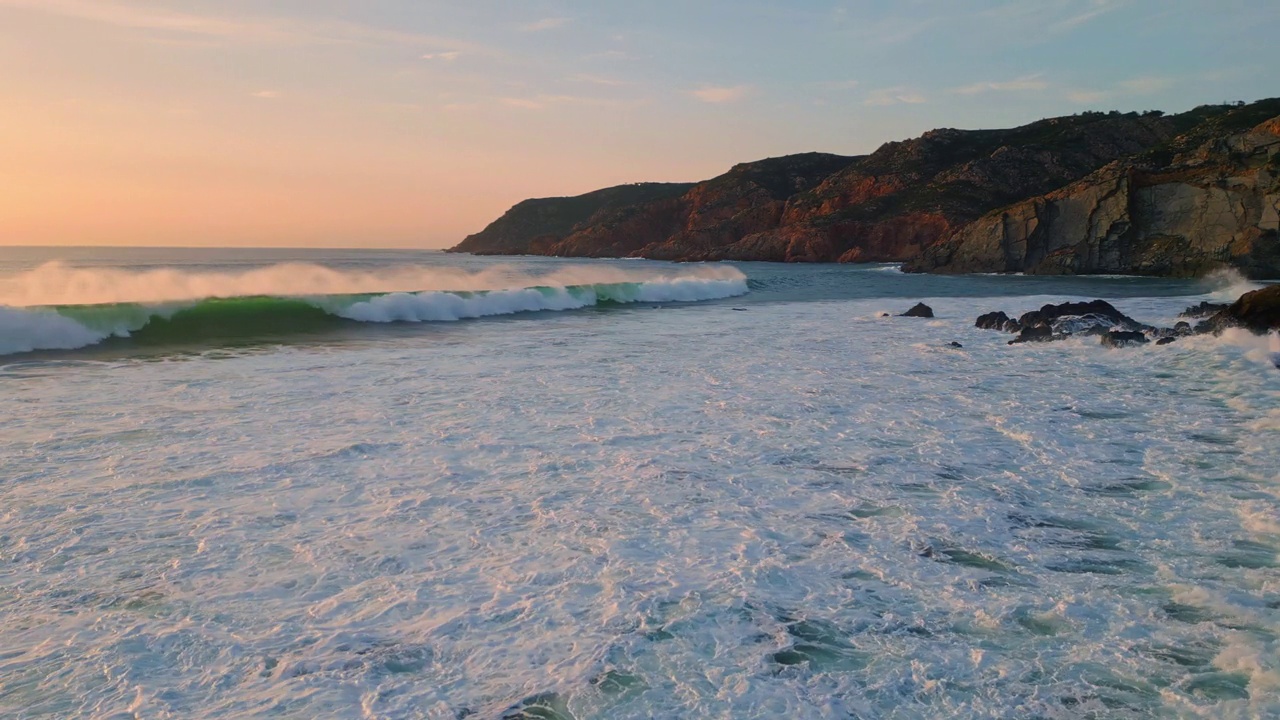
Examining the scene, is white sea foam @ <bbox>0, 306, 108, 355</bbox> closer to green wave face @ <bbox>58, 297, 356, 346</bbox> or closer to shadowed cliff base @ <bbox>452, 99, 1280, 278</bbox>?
green wave face @ <bbox>58, 297, 356, 346</bbox>

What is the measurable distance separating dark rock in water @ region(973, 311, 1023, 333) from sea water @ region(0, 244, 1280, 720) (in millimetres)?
6192

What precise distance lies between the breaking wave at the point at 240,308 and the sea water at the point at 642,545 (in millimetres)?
5137

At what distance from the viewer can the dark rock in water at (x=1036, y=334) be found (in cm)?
1500

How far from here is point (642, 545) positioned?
4.70 metres

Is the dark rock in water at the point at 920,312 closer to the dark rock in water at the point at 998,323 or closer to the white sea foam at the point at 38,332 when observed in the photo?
the dark rock in water at the point at 998,323

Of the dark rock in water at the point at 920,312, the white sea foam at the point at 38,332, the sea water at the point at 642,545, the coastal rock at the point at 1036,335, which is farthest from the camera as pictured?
the dark rock in water at the point at 920,312

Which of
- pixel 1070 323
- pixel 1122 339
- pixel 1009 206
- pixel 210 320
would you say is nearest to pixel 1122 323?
pixel 1070 323

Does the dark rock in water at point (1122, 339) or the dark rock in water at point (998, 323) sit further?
the dark rock in water at point (998, 323)

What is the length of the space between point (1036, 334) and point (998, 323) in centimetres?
285

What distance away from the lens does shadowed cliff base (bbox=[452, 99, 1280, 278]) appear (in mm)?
41469

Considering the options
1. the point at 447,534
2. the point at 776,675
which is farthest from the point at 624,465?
the point at 776,675

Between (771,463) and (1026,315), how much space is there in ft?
43.3

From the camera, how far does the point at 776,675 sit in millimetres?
3260

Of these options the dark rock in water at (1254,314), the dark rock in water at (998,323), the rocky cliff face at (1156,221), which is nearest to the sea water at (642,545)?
the dark rock in water at (1254,314)
